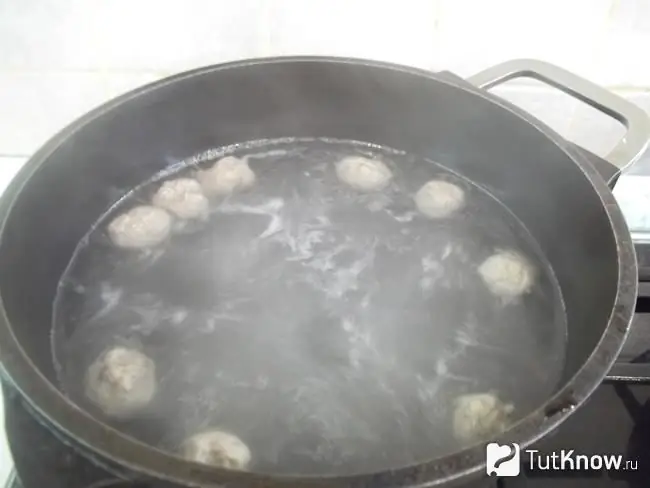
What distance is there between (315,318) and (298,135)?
1.11 ft

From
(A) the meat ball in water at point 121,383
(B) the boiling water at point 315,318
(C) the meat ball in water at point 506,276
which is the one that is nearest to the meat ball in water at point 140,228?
(B) the boiling water at point 315,318

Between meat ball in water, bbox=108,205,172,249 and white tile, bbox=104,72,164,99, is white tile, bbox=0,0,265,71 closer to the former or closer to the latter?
white tile, bbox=104,72,164,99

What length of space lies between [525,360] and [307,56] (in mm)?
485

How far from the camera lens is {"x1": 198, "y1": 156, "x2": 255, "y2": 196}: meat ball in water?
1.03m

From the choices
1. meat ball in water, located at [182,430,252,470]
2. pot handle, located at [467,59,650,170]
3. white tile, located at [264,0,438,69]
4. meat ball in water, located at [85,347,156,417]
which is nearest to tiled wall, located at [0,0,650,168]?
white tile, located at [264,0,438,69]

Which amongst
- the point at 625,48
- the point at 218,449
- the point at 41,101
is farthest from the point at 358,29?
the point at 218,449

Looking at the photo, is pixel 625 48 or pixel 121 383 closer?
pixel 121 383

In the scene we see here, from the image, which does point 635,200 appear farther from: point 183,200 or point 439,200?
point 183,200

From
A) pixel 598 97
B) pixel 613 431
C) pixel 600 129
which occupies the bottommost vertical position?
pixel 613 431

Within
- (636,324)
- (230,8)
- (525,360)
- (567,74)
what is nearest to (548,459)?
(525,360)

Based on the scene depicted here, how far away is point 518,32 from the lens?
3.35 ft

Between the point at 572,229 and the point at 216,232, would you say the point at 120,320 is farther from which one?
the point at 572,229

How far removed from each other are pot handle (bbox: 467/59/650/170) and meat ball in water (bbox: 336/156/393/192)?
0.62ft

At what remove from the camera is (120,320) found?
87 centimetres
